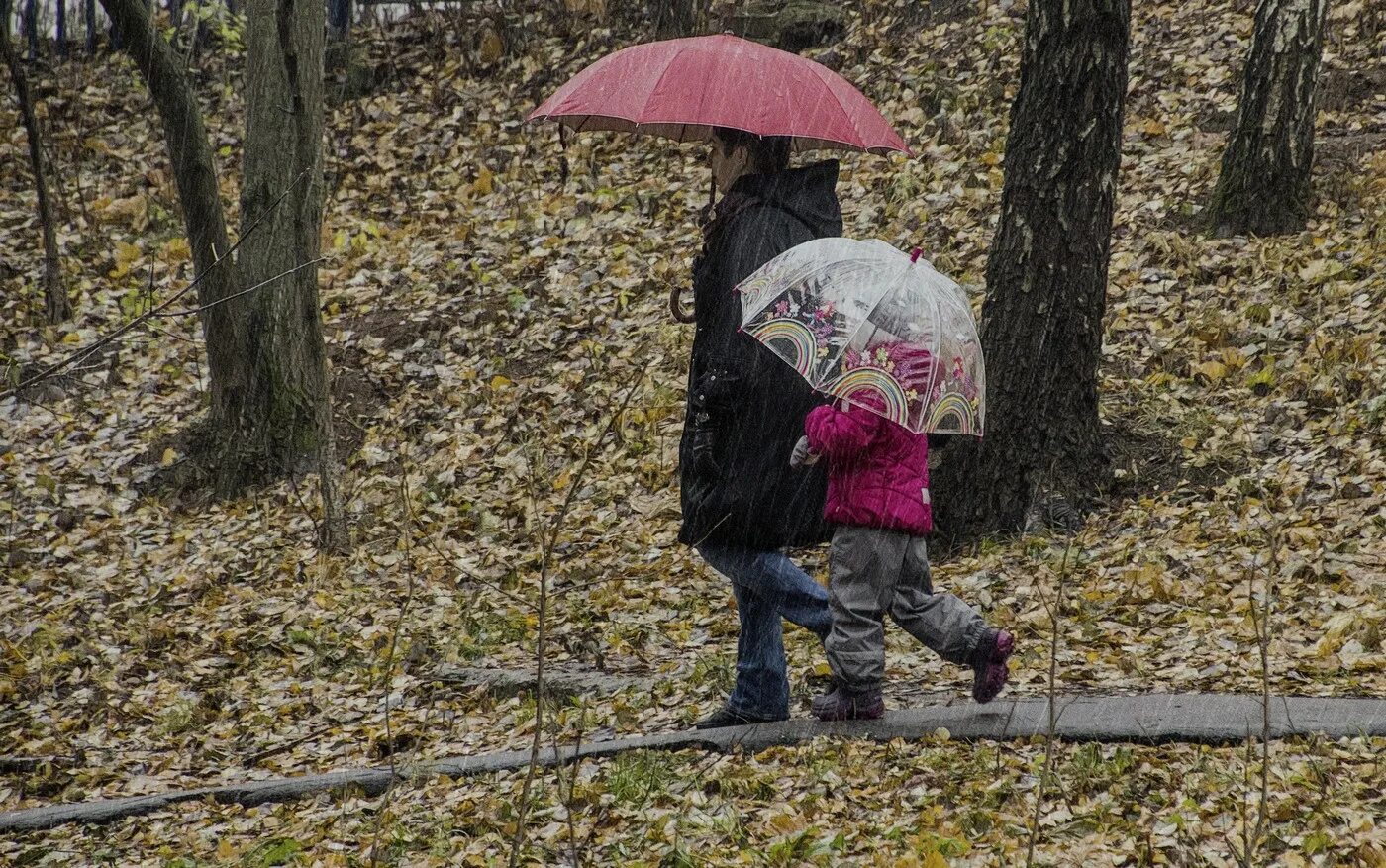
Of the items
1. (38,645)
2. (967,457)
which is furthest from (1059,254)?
(38,645)

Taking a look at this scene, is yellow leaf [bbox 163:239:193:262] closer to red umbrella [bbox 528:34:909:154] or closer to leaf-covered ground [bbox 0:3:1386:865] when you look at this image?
leaf-covered ground [bbox 0:3:1386:865]

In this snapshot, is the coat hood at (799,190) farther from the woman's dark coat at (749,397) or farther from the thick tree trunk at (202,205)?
the thick tree trunk at (202,205)

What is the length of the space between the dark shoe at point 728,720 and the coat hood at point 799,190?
1813 millimetres

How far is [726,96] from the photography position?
4.67 m

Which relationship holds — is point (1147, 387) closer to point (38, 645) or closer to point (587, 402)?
point (587, 402)

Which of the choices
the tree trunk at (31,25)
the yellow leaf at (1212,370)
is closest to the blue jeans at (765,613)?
the yellow leaf at (1212,370)

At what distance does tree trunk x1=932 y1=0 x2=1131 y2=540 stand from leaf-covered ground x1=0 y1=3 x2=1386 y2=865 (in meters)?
0.36

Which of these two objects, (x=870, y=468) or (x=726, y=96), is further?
(x=726, y=96)

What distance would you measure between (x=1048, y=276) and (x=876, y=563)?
2.69 meters

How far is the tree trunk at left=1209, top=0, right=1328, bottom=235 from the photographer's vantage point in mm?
8453

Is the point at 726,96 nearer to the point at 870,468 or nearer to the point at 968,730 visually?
the point at 870,468

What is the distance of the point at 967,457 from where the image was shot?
21.7ft

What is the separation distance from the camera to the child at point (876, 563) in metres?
4.24

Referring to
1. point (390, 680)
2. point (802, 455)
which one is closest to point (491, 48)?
point (390, 680)
